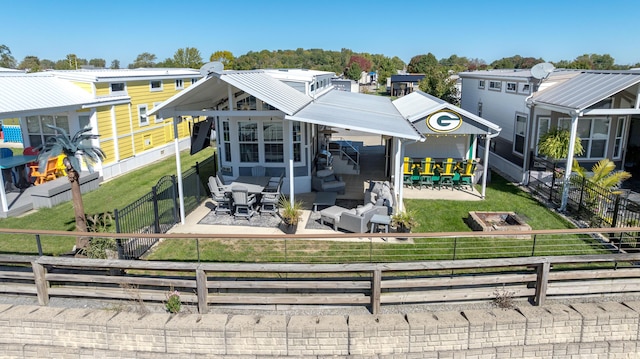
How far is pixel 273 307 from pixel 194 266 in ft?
4.10

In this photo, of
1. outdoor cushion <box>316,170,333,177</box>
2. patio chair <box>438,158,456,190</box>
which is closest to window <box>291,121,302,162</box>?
outdoor cushion <box>316,170,333,177</box>

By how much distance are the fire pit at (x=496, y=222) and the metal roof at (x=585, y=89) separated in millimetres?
3894

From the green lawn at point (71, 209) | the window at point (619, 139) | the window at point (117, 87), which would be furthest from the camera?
the window at point (117, 87)

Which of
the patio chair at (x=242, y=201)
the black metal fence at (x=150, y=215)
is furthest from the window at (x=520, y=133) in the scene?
the black metal fence at (x=150, y=215)

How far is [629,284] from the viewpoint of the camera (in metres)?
6.31

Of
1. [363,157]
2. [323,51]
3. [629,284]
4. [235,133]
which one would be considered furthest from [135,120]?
[323,51]

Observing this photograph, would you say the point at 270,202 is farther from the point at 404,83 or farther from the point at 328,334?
the point at 404,83

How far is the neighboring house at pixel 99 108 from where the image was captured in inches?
570

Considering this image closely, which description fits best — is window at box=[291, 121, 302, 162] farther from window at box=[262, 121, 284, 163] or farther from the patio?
the patio

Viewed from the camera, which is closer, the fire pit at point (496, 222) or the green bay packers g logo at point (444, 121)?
the fire pit at point (496, 222)

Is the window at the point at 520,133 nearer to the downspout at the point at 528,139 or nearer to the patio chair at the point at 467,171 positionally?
the downspout at the point at 528,139

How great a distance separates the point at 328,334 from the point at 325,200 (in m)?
7.20

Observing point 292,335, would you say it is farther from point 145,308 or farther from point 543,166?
point 543,166

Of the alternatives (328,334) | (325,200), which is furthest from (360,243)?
(328,334)
